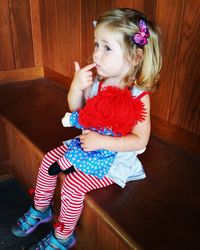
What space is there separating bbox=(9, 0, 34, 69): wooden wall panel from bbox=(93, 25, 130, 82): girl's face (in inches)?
45.1

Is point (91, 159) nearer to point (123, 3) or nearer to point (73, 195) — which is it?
point (73, 195)

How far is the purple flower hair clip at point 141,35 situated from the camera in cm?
88

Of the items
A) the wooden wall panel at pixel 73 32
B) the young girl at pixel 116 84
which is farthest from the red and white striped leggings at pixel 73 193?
the wooden wall panel at pixel 73 32

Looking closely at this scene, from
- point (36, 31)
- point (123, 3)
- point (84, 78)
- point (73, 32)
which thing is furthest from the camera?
point (36, 31)

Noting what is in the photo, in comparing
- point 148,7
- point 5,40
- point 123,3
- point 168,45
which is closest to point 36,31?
point 5,40

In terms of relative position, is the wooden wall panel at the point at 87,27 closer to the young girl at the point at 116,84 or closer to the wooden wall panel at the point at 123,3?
the wooden wall panel at the point at 123,3

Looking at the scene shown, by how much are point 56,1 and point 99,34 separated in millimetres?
945

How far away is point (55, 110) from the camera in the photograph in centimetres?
159

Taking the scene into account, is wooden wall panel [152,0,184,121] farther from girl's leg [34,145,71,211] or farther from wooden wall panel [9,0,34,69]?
wooden wall panel [9,0,34,69]

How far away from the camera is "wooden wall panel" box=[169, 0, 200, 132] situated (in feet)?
3.43

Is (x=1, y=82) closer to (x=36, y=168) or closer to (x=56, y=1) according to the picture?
(x=56, y=1)

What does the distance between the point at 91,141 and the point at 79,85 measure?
0.69ft

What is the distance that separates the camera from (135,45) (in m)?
0.90

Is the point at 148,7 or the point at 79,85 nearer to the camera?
the point at 79,85
